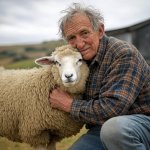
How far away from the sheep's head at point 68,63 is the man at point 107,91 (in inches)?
3.2

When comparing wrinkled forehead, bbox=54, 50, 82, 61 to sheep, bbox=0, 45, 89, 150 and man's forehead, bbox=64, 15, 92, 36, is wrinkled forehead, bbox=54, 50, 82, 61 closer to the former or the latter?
sheep, bbox=0, 45, 89, 150

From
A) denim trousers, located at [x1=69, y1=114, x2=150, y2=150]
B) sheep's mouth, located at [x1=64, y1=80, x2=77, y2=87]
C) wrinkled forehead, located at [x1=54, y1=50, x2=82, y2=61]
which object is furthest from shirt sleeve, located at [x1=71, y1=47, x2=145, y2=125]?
wrinkled forehead, located at [x1=54, y1=50, x2=82, y2=61]

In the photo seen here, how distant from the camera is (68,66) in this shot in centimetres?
353

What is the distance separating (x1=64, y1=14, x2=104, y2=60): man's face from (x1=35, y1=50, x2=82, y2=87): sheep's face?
0.32 ft

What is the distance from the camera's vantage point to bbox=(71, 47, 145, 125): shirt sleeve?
10.4 ft

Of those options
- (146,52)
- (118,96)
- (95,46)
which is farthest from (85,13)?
(146,52)

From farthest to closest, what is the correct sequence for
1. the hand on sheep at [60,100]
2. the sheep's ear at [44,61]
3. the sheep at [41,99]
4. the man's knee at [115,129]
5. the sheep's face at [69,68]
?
the sheep's ear at [44,61], the sheep at [41,99], the hand on sheep at [60,100], the sheep's face at [69,68], the man's knee at [115,129]

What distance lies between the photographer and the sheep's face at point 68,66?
3.40 metres

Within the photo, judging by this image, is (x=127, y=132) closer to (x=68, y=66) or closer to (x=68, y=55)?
(x=68, y=66)

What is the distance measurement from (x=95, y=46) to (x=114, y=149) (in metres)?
1.12

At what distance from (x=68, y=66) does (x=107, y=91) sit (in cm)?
53

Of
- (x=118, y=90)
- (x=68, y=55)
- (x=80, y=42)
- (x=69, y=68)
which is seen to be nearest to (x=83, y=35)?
(x=80, y=42)

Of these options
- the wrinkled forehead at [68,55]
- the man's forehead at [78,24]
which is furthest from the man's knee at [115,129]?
the man's forehead at [78,24]

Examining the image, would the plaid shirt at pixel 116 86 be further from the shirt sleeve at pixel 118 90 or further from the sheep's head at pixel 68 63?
the sheep's head at pixel 68 63
